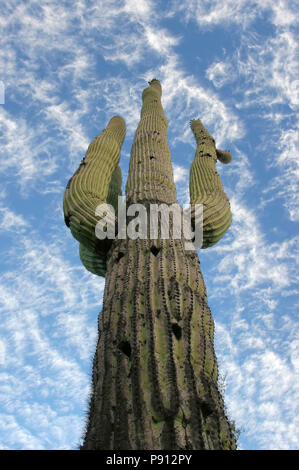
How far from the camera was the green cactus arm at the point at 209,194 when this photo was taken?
13.8 feet

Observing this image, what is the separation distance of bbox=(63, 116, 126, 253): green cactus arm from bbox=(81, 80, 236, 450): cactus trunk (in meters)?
0.32


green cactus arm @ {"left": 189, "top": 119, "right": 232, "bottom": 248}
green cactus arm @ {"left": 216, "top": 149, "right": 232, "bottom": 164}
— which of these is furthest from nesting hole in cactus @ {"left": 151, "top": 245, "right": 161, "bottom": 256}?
green cactus arm @ {"left": 216, "top": 149, "right": 232, "bottom": 164}

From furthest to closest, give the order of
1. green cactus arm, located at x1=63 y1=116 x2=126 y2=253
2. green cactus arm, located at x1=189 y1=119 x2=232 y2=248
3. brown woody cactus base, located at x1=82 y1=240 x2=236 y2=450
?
green cactus arm, located at x1=189 y1=119 x2=232 y2=248 → green cactus arm, located at x1=63 y1=116 x2=126 y2=253 → brown woody cactus base, located at x1=82 y1=240 x2=236 y2=450

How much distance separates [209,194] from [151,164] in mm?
737

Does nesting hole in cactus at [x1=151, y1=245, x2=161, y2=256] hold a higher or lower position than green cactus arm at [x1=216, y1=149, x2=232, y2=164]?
lower

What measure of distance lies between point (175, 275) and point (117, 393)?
3.33 feet

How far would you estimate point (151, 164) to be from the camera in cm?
470

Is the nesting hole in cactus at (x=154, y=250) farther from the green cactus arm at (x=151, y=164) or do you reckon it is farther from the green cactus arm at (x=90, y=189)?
the green cactus arm at (x=151, y=164)

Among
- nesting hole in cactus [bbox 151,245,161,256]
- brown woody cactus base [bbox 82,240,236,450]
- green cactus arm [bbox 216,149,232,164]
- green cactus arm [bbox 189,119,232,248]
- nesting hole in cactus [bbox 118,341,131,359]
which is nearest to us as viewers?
brown woody cactus base [bbox 82,240,236,450]

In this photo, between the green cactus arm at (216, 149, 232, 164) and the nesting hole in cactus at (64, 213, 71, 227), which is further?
the green cactus arm at (216, 149, 232, 164)

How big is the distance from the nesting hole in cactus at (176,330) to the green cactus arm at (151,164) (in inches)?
64.0

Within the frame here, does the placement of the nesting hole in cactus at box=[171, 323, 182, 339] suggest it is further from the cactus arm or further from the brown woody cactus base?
the cactus arm

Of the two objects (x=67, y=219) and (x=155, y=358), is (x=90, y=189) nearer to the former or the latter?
(x=67, y=219)

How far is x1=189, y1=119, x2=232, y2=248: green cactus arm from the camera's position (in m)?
4.20
